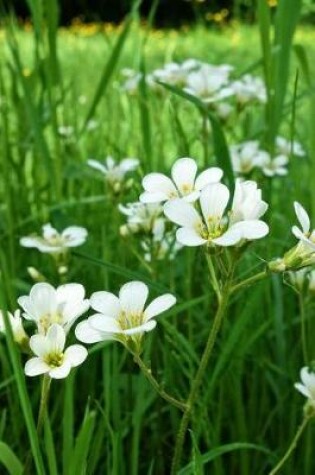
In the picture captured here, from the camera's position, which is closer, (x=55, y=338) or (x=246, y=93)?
(x=55, y=338)

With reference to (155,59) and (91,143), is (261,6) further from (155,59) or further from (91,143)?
(155,59)

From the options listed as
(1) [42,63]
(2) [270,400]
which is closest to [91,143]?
(1) [42,63]

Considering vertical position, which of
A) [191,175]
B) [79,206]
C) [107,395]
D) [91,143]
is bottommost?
→ [91,143]

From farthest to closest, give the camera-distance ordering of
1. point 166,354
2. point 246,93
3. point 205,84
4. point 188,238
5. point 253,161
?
point 246,93
point 205,84
point 253,161
point 166,354
point 188,238

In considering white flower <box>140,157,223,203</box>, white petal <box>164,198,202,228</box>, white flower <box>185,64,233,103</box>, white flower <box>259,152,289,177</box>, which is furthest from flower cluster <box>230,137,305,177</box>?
white petal <box>164,198,202,228</box>

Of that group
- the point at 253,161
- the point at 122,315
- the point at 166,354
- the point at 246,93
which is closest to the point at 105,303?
the point at 122,315

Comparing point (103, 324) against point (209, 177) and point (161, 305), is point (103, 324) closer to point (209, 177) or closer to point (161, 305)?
point (161, 305)

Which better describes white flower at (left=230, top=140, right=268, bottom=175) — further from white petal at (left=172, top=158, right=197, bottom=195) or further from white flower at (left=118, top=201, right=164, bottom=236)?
white petal at (left=172, top=158, right=197, bottom=195)
